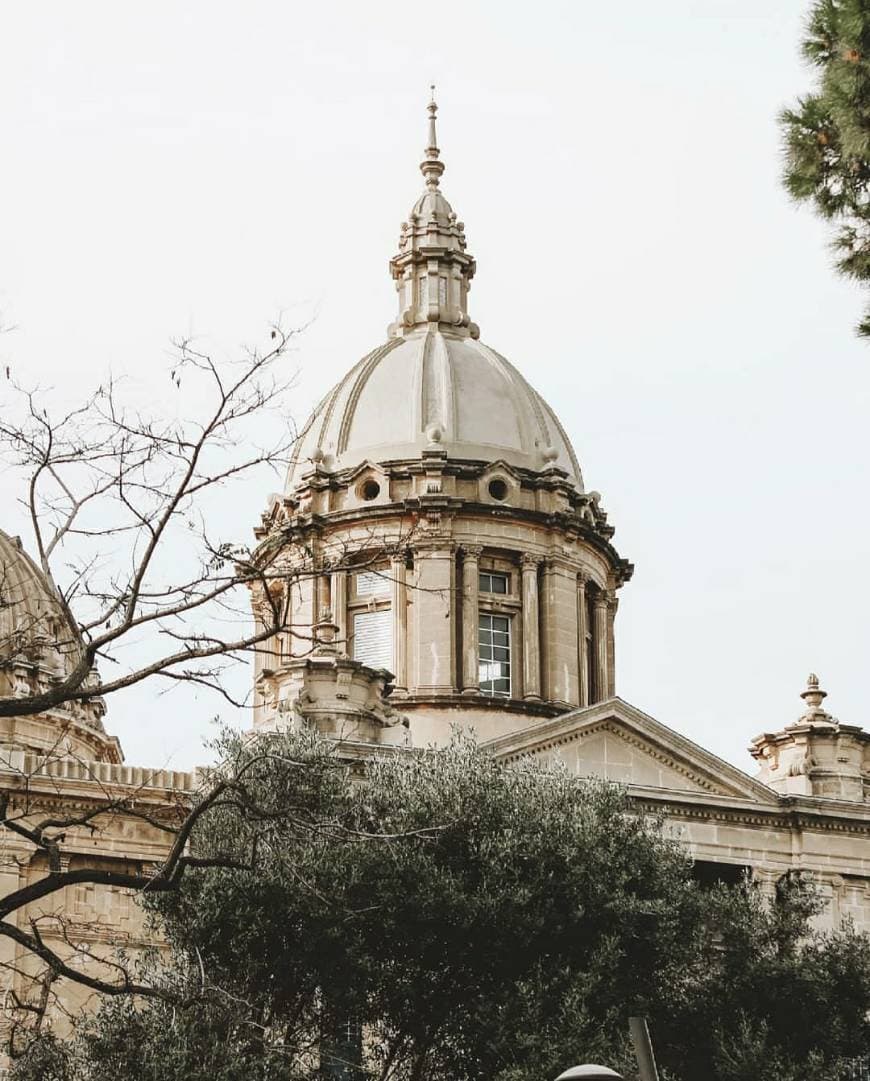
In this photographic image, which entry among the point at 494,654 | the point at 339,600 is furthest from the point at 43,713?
the point at 494,654

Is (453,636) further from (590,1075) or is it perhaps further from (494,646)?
(590,1075)

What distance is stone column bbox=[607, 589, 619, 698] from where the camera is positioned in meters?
54.5

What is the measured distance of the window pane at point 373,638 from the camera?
51.5 metres

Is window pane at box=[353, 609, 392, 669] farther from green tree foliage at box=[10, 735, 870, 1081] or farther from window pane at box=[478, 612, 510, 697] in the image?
green tree foliage at box=[10, 735, 870, 1081]

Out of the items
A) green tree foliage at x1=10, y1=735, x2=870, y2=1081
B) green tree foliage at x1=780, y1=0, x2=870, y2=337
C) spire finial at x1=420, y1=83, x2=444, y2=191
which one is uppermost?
spire finial at x1=420, y1=83, x2=444, y2=191

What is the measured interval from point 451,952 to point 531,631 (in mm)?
19216

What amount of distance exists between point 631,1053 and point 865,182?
656 inches

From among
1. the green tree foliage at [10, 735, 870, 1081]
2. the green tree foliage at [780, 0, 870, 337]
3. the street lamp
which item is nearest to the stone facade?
the green tree foliage at [10, 735, 870, 1081]

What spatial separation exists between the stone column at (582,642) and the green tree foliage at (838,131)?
110 feet

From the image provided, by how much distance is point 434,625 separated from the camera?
50.8m

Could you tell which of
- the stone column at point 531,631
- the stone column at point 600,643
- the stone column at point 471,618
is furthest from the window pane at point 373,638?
the stone column at point 600,643

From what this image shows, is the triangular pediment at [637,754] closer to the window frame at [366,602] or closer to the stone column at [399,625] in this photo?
the stone column at [399,625]

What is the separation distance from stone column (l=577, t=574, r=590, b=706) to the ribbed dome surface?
327 centimetres

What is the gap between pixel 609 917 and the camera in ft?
111
